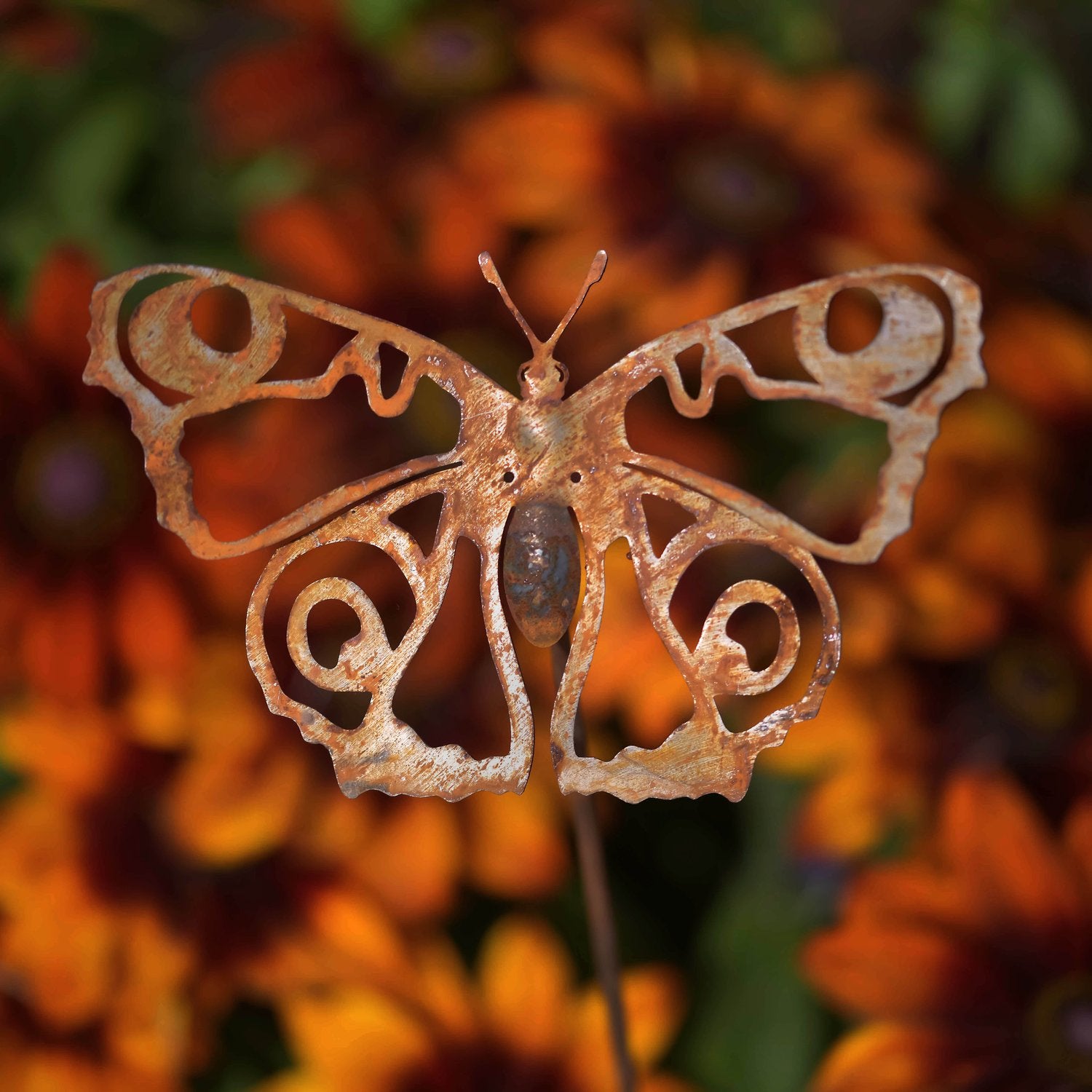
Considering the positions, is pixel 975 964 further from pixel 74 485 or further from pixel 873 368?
pixel 74 485

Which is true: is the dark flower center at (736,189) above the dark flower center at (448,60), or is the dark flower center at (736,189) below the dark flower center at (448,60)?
below

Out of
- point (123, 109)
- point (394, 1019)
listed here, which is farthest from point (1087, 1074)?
point (123, 109)

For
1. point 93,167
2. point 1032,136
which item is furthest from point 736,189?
point 93,167

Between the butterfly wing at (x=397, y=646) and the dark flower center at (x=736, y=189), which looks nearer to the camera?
the butterfly wing at (x=397, y=646)

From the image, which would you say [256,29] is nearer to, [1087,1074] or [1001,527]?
[1001,527]

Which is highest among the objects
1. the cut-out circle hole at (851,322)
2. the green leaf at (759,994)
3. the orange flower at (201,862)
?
the cut-out circle hole at (851,322)

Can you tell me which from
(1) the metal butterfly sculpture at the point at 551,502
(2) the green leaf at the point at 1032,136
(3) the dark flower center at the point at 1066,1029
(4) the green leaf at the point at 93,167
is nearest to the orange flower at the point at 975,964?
(3) the dark flower center at the point at 1066,1029

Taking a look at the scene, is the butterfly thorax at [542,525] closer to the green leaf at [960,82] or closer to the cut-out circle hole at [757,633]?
the cut-out circle hole at [757,633]
